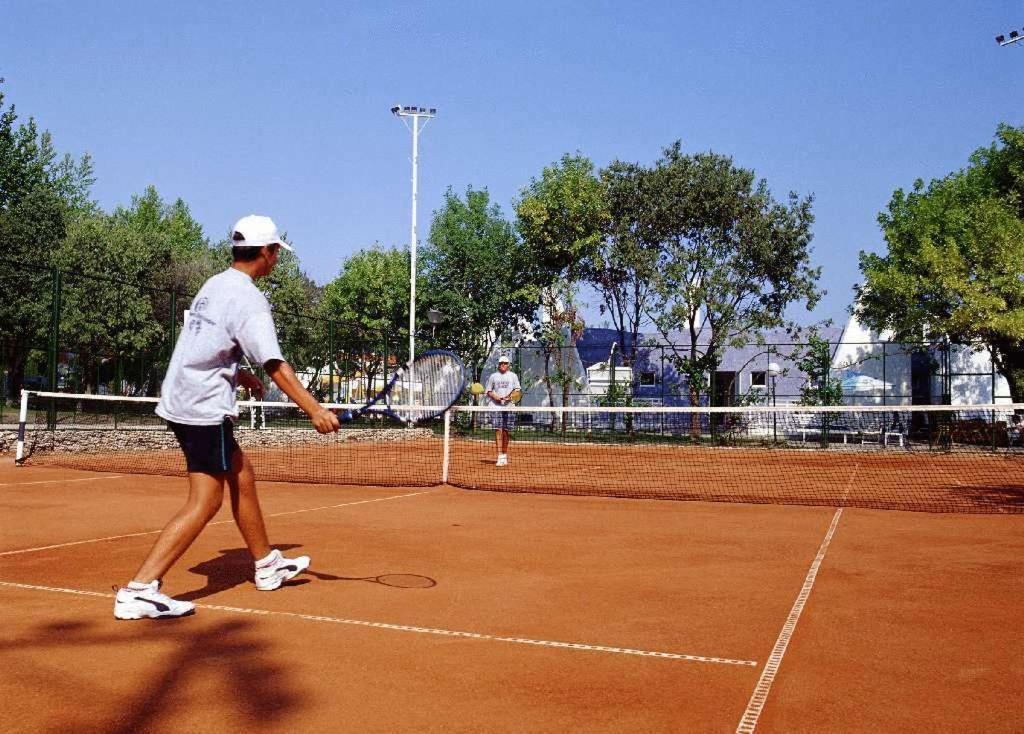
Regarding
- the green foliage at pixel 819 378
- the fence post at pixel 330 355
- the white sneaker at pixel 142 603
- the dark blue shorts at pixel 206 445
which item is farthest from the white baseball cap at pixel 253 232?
the green foliage at pixel 819 378

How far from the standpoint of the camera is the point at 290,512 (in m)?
8.65

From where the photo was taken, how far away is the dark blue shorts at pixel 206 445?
13.9 ft

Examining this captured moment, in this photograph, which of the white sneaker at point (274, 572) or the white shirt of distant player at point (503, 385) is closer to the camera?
the white sneaker at point (274, 572)

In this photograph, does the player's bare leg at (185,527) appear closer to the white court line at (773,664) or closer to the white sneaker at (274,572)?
the white sneaker at (274,572)

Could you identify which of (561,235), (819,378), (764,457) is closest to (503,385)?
(764,457)

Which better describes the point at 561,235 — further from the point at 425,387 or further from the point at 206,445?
the point at 206,445

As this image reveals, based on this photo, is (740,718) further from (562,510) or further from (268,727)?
(562,510)

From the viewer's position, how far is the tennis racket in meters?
7.19

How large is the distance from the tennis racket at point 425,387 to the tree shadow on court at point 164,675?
2.72m

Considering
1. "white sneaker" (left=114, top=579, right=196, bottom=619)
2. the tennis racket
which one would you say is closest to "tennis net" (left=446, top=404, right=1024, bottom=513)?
the tennis racket

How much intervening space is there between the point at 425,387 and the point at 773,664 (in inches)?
251

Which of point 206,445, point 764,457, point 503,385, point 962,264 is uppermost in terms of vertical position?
point 962,264

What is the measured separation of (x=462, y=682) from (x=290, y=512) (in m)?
5.58

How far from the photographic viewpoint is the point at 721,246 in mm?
29047
